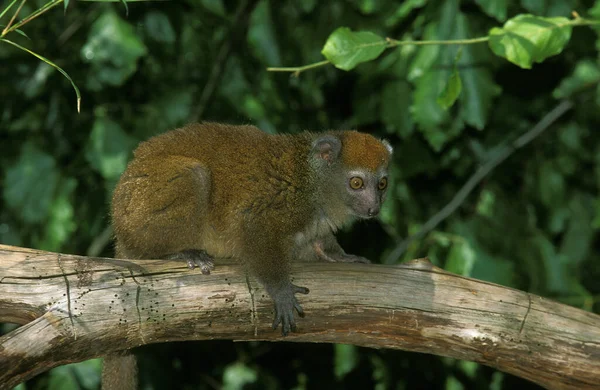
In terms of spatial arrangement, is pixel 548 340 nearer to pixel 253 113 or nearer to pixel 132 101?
pixel 253 113

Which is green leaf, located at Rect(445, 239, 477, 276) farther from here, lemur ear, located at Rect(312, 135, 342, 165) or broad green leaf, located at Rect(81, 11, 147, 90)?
broad green leaf, located at Rect(81, 11, 147, 90)

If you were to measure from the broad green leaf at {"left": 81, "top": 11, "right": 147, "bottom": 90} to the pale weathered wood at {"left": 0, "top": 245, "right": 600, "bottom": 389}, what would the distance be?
2381 mm

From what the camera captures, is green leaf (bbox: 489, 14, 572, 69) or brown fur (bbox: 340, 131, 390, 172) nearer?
green leaf (bbox: 489, 14, 572, 69)

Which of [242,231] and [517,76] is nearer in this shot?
[242,231]

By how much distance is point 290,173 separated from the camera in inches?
245

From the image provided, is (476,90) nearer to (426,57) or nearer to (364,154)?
(426,57)

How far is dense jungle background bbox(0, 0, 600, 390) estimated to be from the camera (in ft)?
22.5

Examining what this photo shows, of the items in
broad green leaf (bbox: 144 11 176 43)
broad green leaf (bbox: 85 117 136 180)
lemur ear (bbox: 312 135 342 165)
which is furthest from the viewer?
broad green leaf (bbox: 144 11 176 43)

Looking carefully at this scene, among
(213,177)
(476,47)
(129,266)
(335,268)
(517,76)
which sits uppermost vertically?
(517,76)

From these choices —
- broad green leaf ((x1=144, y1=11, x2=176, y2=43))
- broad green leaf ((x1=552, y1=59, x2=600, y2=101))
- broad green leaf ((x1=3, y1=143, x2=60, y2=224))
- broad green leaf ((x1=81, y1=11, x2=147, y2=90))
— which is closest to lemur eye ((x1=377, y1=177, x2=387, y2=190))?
broad green leaf ((x1=552, y1=59, x2=600, y2=101))

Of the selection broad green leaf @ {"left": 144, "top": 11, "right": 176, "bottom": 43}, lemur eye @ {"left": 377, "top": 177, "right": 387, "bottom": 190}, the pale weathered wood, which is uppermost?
broad green leaf @ {"left": 144, "top": 11, "right": 176, "bottom": 43}

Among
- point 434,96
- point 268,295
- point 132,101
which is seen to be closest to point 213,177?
point 268,295

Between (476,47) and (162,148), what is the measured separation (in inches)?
101

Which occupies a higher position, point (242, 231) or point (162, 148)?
point (162, 148)
